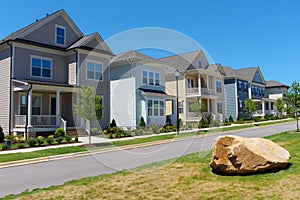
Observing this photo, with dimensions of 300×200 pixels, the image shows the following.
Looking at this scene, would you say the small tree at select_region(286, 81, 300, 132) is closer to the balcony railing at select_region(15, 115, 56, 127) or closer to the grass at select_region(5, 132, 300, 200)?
the grass at select_region(5, 132, 300, 200)

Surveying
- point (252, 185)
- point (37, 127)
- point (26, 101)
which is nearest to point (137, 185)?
point (252, 185)

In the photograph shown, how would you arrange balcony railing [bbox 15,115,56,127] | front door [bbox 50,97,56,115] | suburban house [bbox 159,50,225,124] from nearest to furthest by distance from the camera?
balcony railing [bbox 15,115,56,127] < front door [bbox 50,97,56,115] < suburban house [bbox 159,50,225,124]

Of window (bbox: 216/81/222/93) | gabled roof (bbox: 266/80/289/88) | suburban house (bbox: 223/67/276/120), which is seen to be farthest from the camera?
gabled roof (bbox: 266/80/289/88)

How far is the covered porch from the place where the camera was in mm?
19531

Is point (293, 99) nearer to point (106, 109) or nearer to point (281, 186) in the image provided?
point (106, 109)

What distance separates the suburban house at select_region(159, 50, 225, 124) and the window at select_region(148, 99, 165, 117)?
241 inches

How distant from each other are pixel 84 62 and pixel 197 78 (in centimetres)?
2002

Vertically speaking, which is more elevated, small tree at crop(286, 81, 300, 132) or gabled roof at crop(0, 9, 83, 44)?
gabled roof at crop(0, 9, 83, 44)

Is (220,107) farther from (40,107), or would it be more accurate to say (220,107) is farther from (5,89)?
(5,89)

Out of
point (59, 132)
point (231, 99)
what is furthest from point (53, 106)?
point (231, 99)

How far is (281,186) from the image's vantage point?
585 centimetres

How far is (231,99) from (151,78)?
19.2m

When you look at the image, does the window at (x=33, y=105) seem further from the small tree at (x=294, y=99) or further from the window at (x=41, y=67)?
the small tree at (x=294, y=99)

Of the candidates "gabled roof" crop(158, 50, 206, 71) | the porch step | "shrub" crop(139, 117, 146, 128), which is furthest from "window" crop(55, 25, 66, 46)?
"gabled roof" crop(158, 50, 206, 71)
